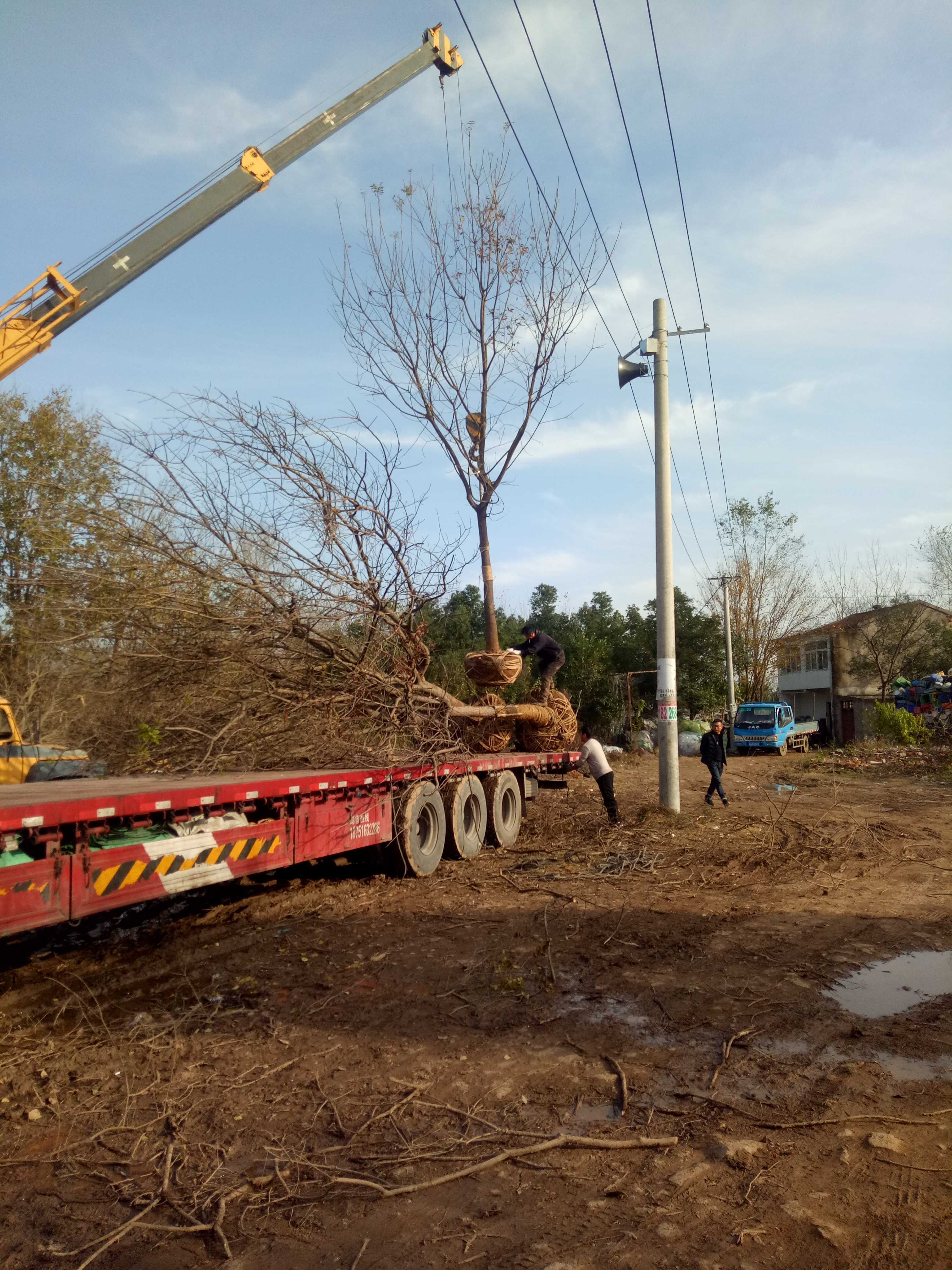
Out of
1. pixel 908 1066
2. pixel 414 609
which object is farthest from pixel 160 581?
pixel 908 1066

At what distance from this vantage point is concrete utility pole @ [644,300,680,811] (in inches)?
492

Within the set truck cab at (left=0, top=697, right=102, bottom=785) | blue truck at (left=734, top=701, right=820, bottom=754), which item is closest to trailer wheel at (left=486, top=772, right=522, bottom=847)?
truck cab at (left=0, top=697, right=102, bottom=785)

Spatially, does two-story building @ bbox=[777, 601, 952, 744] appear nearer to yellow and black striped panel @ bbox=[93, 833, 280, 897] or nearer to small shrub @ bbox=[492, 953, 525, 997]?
small shrub @ bbox=[492, 953, 525, 997]

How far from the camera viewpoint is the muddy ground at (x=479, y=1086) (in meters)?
3.07

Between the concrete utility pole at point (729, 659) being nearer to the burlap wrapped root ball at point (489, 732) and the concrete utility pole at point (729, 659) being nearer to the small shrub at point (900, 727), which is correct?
the small shrub at point (900, 727)

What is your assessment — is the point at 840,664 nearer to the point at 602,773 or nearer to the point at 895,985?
the point at 602,773

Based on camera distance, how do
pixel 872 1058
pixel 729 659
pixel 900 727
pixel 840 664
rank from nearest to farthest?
pixel 872 1058 → pixel 900 727 → pixel 729 659 → pixel 840 664

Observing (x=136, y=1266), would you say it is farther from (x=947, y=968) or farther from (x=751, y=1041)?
(x=947, y=968)

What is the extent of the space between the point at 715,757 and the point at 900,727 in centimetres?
1246

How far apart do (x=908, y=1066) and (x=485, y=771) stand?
7.20 m

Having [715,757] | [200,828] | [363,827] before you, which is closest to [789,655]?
[715,757]

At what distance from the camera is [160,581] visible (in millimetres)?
8508

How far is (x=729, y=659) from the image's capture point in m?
36.7

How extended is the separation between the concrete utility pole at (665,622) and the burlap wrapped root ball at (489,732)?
84.3 inches
